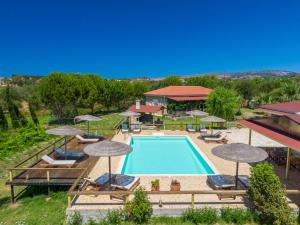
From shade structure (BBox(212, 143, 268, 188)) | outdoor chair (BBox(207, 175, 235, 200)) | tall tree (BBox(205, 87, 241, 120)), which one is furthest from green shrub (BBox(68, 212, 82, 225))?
tall tree (BBox(205, 87, 241, 120))

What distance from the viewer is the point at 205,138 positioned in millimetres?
20062

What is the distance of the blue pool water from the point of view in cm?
1422

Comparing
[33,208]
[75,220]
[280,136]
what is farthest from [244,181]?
[33,208]

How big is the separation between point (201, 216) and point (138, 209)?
7.46 ft

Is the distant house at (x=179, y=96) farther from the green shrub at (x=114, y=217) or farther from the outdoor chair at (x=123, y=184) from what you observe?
the green shrub at (x=114, y=217)

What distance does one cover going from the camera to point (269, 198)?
8117 mm

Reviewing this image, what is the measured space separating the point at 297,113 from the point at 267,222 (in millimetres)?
6285

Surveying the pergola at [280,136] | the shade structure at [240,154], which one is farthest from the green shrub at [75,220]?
the pergola at [280,136]

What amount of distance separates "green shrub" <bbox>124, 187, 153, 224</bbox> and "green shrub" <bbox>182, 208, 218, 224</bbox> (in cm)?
141

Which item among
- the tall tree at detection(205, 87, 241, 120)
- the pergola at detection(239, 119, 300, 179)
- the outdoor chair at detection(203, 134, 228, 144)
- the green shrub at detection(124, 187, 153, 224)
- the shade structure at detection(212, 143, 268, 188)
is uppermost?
the tall tree at detection(205, 87, 241, 120)

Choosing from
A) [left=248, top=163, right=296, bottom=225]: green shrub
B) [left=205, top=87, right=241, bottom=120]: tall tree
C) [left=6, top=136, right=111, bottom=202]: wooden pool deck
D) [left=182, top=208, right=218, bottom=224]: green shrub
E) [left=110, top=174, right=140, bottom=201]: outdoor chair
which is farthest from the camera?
[left=205, top=87, right=241, bottom=120]: tall tree

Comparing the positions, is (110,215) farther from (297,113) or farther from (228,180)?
(297,113)

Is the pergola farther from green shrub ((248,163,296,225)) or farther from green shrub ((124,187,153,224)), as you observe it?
green shrub ((124,187,153,224))

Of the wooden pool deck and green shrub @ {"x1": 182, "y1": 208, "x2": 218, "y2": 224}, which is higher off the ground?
the wooden pool deck
